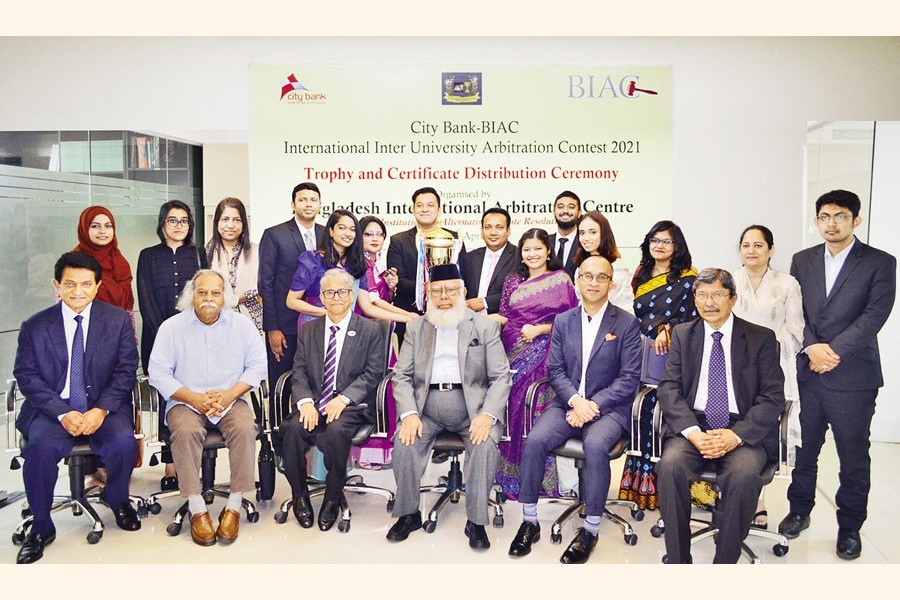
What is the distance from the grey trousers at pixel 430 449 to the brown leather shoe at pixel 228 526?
0.81 m

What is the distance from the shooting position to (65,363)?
4.13m

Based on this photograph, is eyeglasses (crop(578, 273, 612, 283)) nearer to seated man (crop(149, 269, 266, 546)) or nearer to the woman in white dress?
the woman in white dress

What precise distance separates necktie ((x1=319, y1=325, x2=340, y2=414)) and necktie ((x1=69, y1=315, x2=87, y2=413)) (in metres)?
1.20

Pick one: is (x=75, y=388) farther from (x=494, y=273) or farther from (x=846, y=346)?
(x=846, y=346)

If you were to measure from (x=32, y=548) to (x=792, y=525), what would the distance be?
3.74m

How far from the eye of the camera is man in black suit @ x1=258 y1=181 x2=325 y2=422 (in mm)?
4918

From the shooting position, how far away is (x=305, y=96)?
5.11 meters


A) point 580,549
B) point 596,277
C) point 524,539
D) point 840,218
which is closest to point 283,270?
point 596,277

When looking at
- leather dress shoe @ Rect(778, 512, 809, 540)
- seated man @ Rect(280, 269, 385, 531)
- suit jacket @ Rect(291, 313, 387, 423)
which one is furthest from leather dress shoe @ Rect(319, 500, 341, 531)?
leather dress shoe @ Rect(778, 512, 809, 540)

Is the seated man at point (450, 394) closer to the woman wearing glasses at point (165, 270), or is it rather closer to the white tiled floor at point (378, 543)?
the white tiled floor at point (378, 543)

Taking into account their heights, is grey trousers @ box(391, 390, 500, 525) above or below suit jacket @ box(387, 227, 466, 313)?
below

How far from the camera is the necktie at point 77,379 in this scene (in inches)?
162

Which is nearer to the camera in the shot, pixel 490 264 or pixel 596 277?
pixel 596 277

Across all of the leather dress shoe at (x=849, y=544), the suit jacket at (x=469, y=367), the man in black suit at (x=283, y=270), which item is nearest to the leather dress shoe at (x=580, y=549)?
the suit jacket at (x=469, y=367)
